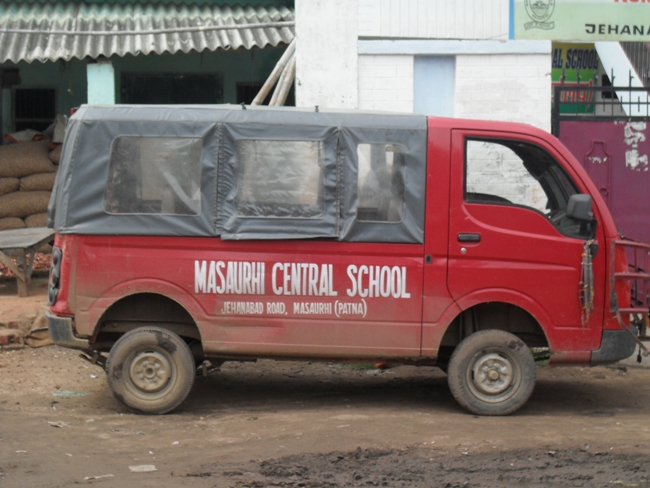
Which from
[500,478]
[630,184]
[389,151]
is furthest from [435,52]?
[500,478]

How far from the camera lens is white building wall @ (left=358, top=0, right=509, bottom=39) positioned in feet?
31.8

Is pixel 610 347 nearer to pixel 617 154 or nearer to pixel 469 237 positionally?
pixel 469 237

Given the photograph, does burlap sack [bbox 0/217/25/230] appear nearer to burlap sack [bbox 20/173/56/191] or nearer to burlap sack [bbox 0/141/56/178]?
burlap sack [bbox 20/173/56/191]

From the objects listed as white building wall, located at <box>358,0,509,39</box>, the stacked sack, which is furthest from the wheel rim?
the stacked sack

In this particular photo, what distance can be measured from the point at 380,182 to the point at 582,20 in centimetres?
457

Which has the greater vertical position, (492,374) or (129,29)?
(129,29)

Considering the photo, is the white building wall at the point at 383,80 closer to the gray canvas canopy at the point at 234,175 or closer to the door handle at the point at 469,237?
the gray canvas canopy at the point at 234,175

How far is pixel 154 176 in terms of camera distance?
639cm

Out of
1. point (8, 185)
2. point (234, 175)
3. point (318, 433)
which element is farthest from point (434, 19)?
point (8, 185)

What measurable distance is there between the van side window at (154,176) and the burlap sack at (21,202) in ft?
19.3

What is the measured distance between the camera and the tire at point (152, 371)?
255 inches

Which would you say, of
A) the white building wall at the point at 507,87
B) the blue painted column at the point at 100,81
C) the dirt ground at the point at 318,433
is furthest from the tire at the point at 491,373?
the blue painted column at the point at 100,81

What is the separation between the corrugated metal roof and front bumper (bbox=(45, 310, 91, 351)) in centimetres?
417

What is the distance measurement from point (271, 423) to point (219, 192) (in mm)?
1696
